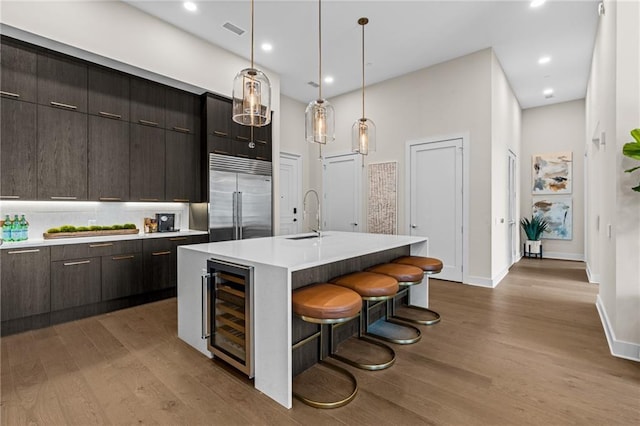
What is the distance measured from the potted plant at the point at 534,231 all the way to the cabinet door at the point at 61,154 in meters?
8.79

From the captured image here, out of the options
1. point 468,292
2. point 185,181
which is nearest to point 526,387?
point 468,292

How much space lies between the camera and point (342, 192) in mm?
6652

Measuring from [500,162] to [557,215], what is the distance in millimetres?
3546

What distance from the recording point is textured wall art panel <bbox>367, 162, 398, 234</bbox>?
583 cm

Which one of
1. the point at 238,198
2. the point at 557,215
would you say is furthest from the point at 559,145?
the point at 238,198

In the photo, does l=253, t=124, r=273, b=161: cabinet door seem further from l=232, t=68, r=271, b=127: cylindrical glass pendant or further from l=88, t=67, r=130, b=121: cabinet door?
l=232, t=68, r=271, b=127: cylindrical glass pendant

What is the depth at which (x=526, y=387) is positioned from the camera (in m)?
2.11

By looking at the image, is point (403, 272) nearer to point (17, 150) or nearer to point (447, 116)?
point (447, 116)

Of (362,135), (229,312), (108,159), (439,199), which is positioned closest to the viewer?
(229,312)

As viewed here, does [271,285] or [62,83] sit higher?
[62,83]

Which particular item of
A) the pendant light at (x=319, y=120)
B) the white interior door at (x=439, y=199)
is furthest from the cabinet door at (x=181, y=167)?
the white interior door at (x=439, y=199)

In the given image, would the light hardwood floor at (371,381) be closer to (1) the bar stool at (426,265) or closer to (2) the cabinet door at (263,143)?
(1) the bar stool at (426,265)

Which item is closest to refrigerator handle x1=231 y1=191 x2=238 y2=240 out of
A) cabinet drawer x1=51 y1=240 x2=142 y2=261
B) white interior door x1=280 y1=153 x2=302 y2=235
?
cabinet drawer x1=51 y1=240 x2=142 y2=261

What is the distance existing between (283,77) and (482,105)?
11.4ft
